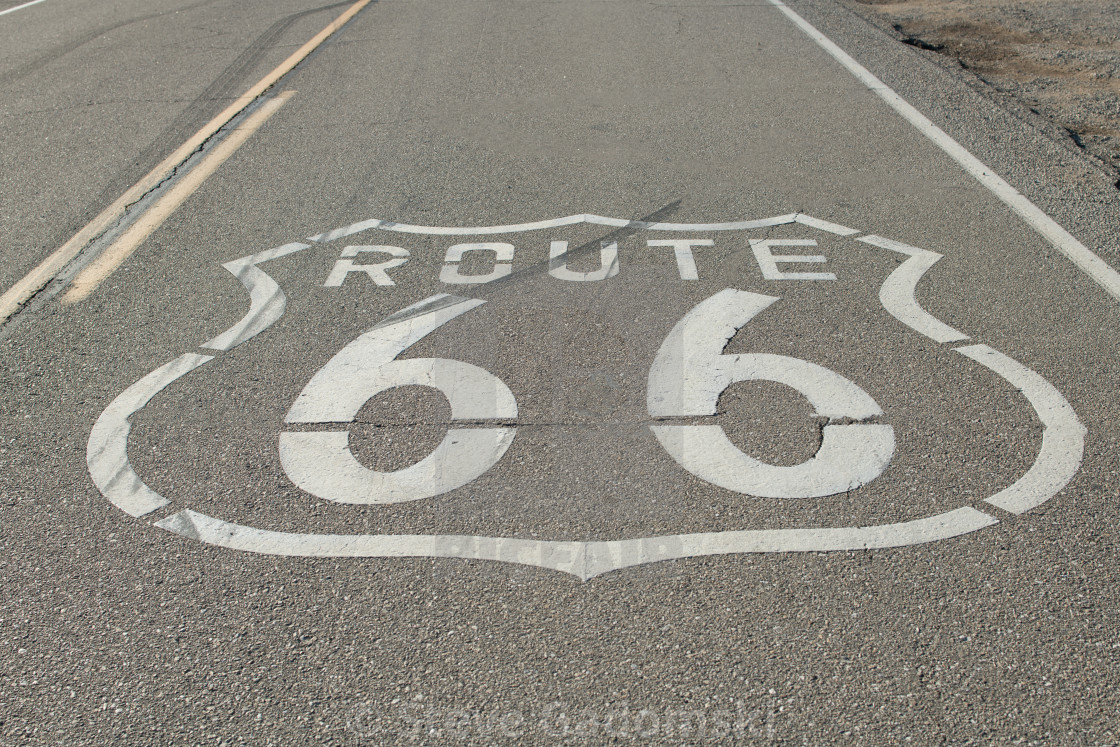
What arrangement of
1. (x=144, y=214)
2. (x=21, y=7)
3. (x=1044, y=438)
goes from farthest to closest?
1. (x=21, y=7)
2. (x=144, y=214)
3. (x=1044, y=438)

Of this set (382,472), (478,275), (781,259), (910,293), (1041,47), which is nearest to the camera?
(382,472)

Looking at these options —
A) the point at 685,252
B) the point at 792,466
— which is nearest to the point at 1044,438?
the point at 792,466

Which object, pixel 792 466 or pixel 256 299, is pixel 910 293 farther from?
pixel 256 299

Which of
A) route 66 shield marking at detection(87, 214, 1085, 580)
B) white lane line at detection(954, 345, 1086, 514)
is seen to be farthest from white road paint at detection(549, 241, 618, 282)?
white lane line at detection(954, 345, 1086, 514)

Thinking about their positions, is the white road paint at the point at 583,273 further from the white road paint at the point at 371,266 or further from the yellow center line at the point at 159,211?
the yellow center line at the point at 159,211

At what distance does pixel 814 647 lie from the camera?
2486 millimetres

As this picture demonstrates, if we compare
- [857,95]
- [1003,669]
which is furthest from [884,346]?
[857,95]

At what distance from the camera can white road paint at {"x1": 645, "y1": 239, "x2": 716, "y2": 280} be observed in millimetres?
4605

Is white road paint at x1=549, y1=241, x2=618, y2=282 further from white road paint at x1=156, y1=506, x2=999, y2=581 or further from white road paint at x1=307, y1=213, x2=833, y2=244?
white road paint at x1=156, y1=506, x2=999, y2=581

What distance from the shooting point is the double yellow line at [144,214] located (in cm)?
464

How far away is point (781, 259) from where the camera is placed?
4738 mm

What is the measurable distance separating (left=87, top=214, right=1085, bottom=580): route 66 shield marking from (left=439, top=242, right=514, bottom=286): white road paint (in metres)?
0.02

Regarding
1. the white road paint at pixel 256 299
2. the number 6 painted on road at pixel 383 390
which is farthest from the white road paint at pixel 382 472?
the white road paint at pixel 256 299

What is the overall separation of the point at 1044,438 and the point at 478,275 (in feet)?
8.68
